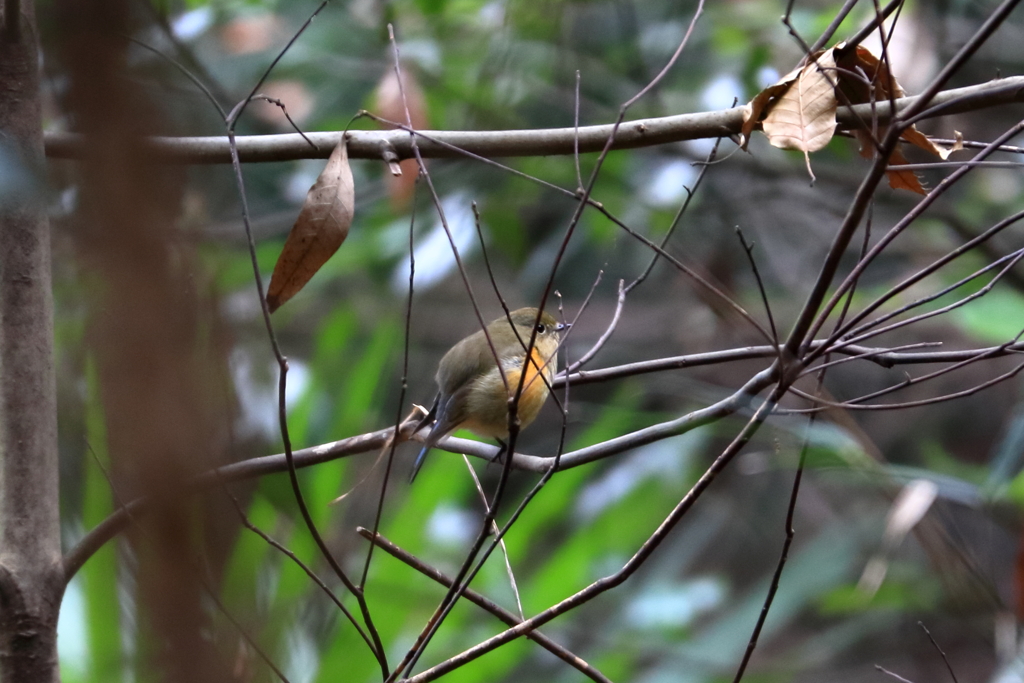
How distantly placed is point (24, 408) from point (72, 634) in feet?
4.15

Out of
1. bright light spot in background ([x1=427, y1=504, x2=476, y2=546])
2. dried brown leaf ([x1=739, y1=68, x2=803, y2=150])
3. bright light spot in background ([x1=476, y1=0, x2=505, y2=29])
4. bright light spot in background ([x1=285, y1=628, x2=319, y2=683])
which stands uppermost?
bright light spot in background ([x1=476, y1=0, x2=505, y2=29])

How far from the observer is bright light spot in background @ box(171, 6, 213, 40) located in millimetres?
3331

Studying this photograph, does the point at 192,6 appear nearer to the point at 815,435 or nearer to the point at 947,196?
the point at 815,435

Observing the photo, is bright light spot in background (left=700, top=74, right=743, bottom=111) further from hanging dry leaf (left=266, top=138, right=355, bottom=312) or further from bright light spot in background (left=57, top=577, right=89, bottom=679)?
bright light spot in background (left=57, top=577, right=89, bottom=679)

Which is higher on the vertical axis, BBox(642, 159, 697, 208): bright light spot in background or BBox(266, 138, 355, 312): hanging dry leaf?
BBox(642, 159, 697, 208): bright light spot in background

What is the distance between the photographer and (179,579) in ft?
1.98

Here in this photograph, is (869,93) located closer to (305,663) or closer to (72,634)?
(305,663)

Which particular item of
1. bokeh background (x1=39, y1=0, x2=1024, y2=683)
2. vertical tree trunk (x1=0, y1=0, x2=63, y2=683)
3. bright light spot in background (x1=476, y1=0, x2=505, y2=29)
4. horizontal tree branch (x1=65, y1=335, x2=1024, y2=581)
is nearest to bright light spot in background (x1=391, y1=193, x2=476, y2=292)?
bokeh background (x1=39, y1=0, x2=1024, y2=683)

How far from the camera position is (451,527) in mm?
4207

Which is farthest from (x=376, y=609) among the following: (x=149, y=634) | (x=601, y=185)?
(x=149, y=634)

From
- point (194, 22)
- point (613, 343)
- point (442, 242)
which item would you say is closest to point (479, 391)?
point (442, 242)

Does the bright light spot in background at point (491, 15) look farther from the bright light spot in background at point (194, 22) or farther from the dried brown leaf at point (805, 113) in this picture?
the dried brown leaf at point (805, 113)

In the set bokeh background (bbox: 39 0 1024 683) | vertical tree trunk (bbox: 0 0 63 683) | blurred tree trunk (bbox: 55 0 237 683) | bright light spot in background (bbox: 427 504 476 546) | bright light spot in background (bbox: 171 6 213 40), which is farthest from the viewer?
bright light spot in background (bbox: 427 504 476 546)

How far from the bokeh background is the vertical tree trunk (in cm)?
11
